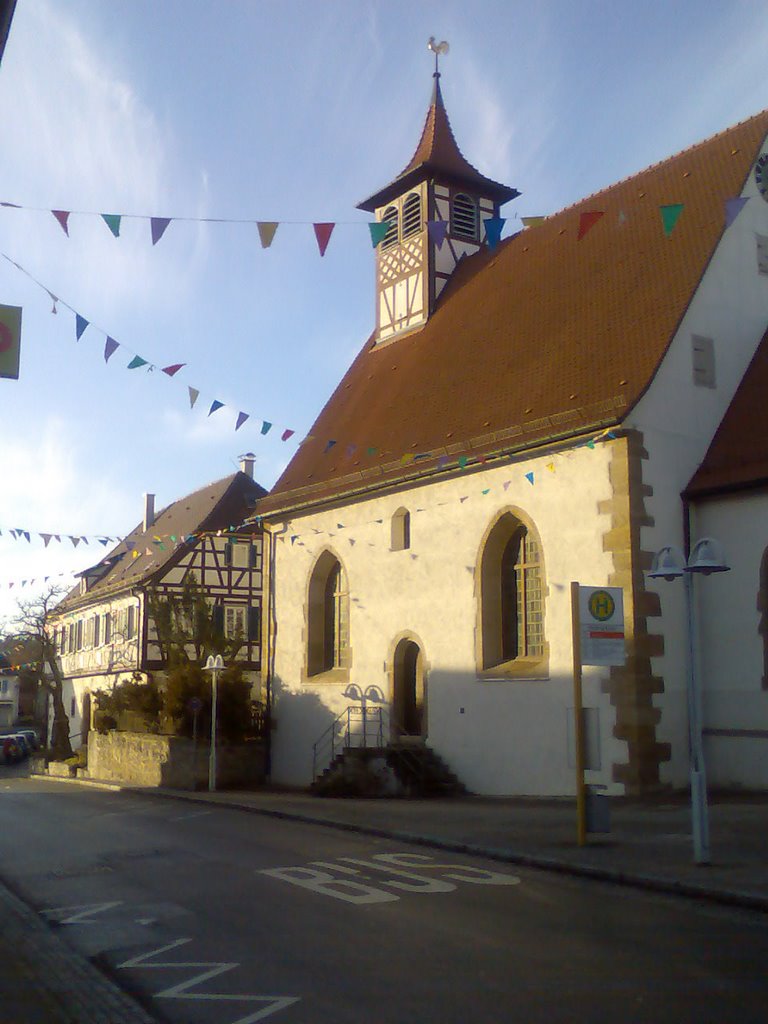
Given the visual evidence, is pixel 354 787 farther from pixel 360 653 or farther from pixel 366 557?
pixel 366 557

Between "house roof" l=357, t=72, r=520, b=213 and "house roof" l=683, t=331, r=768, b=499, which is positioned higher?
"house roof" l=357, t=72, r=520, b=213

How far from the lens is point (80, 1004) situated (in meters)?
6.13

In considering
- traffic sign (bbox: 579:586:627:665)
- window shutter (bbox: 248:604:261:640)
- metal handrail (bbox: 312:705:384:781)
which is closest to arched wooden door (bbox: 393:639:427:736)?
metal handrail (bbox: 312:705:384:781)

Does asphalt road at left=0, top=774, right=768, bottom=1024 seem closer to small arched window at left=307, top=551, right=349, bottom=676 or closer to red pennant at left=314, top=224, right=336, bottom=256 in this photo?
red pennant at left=314, top=224, right=336, bottom=256

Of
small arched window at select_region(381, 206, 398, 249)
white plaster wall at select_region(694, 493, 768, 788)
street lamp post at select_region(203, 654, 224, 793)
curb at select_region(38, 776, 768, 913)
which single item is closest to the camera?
curb at select_region(38, 776, 768, 913)

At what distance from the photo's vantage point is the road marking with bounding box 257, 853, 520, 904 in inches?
384

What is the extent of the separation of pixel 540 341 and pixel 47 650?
28.8m

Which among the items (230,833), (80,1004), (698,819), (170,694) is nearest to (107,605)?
(170,694)

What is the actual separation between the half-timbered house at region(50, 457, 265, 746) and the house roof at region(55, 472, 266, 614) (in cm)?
5

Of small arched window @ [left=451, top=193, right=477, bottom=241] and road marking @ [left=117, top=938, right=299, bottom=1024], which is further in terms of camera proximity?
small arched window @ [left=451, top=193, right=477, bottom=241]

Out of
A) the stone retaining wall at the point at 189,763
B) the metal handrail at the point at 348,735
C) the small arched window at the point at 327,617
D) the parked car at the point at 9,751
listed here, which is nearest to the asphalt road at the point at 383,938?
the metal handrail at the point at 348,735

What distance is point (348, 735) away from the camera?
2417 centimetres

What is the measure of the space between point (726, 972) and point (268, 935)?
10.3 ft

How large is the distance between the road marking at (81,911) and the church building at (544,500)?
18.6ft
